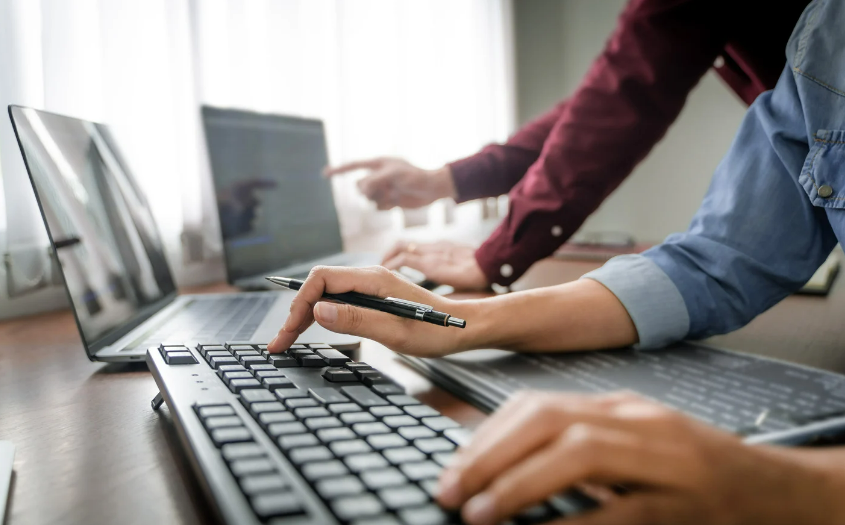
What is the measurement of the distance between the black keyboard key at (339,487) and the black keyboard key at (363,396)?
4.2 inches

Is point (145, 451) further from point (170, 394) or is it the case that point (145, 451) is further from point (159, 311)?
point (159, 311)

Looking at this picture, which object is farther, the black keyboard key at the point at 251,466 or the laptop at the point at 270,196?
the laptop at the point at 270,196

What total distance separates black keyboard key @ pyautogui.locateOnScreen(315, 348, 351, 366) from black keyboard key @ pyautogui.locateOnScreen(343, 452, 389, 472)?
0.19 meters

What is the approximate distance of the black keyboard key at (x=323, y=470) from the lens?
0.29 m

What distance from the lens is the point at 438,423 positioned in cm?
37

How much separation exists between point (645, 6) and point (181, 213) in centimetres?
87

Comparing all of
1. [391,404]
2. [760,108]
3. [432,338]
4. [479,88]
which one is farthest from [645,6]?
[479,88]

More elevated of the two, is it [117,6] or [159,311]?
[117,6]

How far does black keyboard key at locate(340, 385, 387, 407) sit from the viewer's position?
0.40m

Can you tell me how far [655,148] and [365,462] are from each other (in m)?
2.43

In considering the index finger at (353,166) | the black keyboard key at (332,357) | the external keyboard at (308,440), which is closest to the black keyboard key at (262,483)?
the external keyboard at (308,440)

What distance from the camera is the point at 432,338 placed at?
55 centimetres

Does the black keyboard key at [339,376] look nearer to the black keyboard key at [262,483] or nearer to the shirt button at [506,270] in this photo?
the black keyboard key at [262,483]

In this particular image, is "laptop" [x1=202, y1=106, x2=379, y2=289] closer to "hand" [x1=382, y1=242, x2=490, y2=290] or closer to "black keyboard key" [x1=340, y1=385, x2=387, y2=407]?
"hand" [x1=382, y1=242, x2=490, y2=290]
